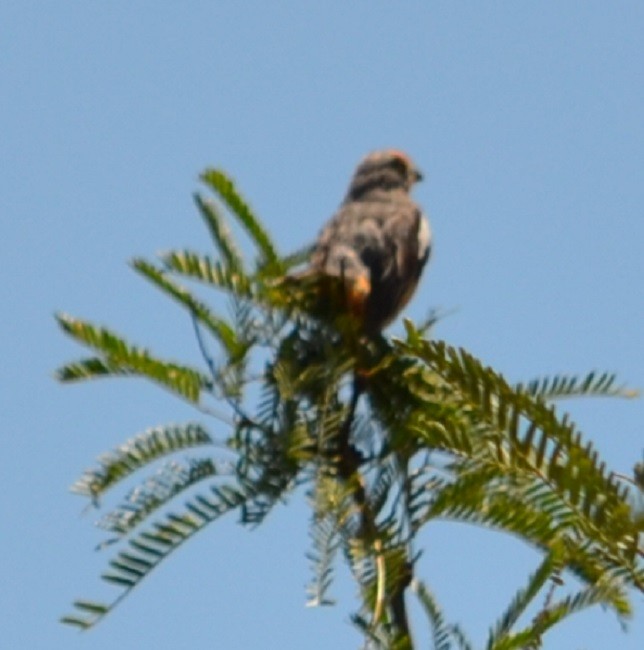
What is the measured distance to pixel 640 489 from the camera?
13.7 ft

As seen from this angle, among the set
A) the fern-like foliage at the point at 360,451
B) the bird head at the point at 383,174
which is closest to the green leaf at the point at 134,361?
the fern-like foliage at the point at 360,451

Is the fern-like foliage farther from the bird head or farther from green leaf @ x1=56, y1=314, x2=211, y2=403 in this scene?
the bird head

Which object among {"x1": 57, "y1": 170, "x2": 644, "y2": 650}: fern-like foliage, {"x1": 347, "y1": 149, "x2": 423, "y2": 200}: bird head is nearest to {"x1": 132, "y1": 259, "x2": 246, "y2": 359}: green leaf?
{"x1": 57, "y1": 170, "x2": 644, "y2": 650}: fern-like foliage

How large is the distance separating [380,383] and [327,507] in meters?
0.92

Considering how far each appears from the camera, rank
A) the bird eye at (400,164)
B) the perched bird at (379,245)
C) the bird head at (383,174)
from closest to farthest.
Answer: the perched bird at (379,245)
the bird head at (383,174)
the bird eye at (400,164)

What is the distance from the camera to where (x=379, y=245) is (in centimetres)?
826

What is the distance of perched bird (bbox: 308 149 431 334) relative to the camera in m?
7.48

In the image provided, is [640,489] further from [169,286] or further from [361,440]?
[169,286]

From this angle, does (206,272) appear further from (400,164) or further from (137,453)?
(400,164)

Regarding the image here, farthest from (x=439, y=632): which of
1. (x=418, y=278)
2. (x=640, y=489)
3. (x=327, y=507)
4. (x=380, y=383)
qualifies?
(x=418, y=278)

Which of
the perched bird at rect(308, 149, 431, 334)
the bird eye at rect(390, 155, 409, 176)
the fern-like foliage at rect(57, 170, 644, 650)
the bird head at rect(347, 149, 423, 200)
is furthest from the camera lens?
the bird eye at rect(390, 155, 409, 176)

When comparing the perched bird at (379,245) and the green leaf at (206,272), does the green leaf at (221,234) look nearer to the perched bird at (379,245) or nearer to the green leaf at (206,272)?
the green leaf at (206,272)

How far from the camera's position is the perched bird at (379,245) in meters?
7.48

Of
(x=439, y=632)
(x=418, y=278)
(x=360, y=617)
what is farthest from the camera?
(x=418, y=278)
